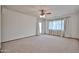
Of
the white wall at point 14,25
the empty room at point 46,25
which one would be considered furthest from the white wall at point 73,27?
the white wall at point 14,25

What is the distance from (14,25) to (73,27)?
3674mm

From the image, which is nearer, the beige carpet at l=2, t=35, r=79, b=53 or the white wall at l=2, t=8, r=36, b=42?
the beige carpet at l=2, t=35, r=79, b=53

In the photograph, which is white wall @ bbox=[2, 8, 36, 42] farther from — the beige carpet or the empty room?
the beige carpet

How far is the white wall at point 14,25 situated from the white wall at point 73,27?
9.62ft

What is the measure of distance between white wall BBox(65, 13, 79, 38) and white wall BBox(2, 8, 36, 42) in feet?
9.62

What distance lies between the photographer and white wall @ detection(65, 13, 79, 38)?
5610 mm

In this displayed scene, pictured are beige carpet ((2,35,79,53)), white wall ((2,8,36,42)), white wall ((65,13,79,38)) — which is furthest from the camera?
white wall ((65,13,79,38))

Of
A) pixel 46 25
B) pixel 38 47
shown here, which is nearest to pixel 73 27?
pixel 46 25

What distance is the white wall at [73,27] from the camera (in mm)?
5610

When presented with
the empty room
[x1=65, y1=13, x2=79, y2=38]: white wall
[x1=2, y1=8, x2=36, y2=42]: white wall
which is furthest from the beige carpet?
[x1=65, y1=13, x2=79, y2=38]: white wall
